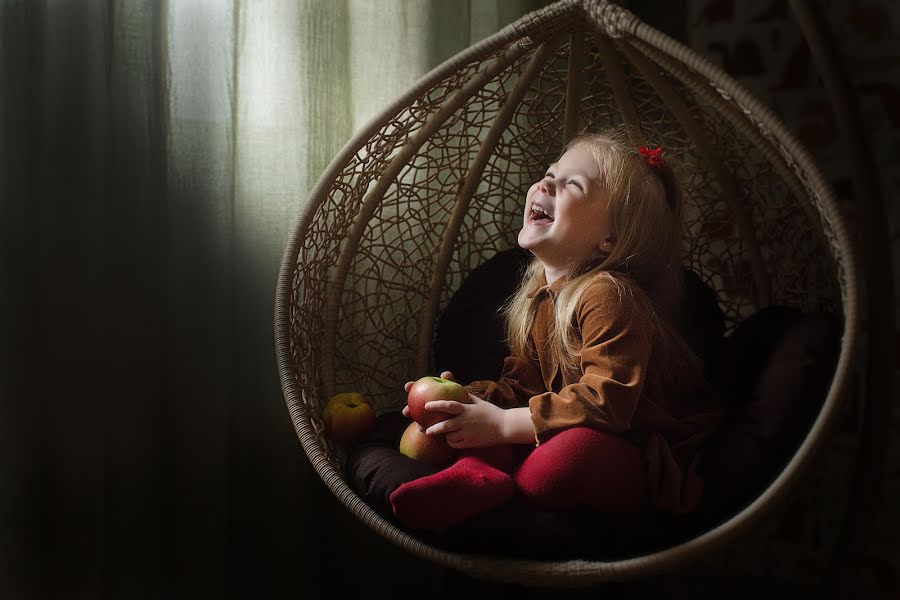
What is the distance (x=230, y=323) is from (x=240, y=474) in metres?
0.28

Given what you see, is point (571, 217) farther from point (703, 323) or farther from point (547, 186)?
point (703, 323)

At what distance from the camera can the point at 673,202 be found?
1.22 m

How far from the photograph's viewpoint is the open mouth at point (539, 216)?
1199 millimetres

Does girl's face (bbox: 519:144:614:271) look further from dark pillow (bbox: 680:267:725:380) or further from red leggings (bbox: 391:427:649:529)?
red leggings (bbox: 391:427:649:529)

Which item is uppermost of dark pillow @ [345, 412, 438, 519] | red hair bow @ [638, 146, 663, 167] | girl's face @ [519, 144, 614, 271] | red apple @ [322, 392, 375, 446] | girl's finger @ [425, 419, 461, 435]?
red hair bow @ [638, 146, 663, 167]

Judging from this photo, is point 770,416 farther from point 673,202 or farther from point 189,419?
point 189,419

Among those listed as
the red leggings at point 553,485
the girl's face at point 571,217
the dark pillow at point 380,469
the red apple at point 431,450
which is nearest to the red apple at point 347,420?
the dark pillow at point 380,469

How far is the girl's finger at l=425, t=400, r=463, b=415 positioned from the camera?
40.8 inches

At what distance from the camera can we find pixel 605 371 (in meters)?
1.01

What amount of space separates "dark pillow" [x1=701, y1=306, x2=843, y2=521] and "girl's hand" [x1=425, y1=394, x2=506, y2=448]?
28 centimetres

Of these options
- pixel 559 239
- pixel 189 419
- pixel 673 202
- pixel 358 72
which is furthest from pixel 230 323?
pixel 673 202

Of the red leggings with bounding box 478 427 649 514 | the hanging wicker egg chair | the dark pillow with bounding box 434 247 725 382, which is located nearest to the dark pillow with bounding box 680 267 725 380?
the dark pillow with bounding box 434 247 725 382

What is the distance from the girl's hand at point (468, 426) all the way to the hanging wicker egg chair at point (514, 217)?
14cm

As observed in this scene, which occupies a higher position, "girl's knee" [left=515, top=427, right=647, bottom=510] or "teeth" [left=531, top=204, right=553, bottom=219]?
"teeth" [left=531, top=204, right=553, bottom=219]
